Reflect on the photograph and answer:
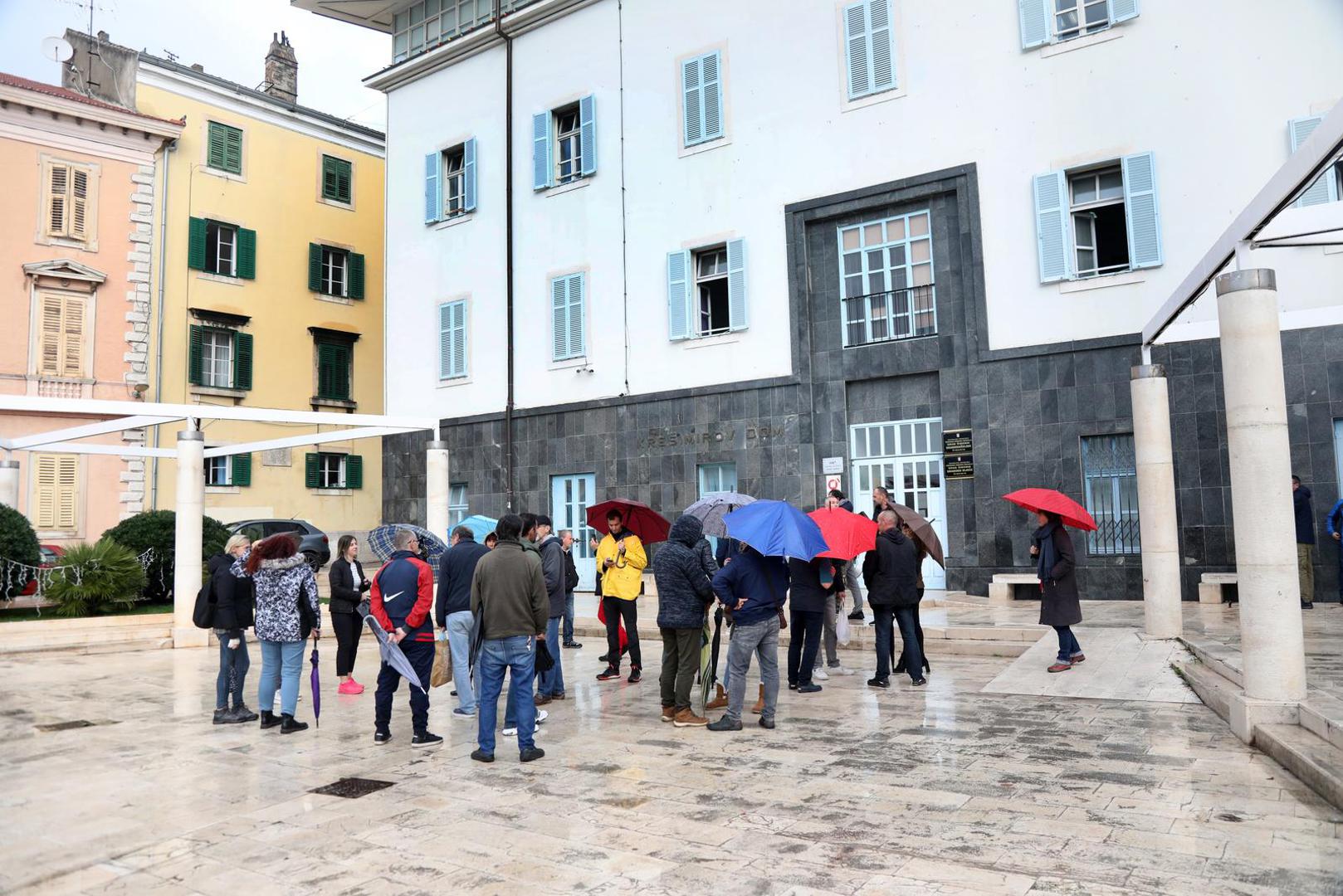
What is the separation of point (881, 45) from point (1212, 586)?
10.5 metres

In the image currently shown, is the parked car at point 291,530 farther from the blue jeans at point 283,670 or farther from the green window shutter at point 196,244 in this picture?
the blue jeans at point 283,670

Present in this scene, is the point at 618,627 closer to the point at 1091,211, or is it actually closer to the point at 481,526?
the point at 481,526

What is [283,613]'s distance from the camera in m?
8.48

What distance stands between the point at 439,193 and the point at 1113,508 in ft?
55.5

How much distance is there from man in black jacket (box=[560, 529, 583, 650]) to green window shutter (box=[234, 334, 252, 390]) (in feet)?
56.3

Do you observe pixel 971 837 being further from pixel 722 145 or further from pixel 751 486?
pixel 722 145

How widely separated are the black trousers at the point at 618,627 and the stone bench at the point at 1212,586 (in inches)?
350

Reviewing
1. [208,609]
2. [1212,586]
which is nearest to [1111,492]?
[1212,586]

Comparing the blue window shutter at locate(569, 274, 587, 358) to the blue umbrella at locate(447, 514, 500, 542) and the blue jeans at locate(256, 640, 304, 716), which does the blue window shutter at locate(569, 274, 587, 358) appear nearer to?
the blue umbrella at locate(447, 514, 500, 542)

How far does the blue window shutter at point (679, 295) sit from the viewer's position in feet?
65.6

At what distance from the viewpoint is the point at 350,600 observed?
10.3 meters

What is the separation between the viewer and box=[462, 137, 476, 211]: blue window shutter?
23.7 m

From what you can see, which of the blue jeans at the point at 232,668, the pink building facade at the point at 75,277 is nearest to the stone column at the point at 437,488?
the blue jeans at the point at 232,668

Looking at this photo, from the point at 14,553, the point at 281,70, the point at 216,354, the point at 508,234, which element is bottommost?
the point at 14,553
